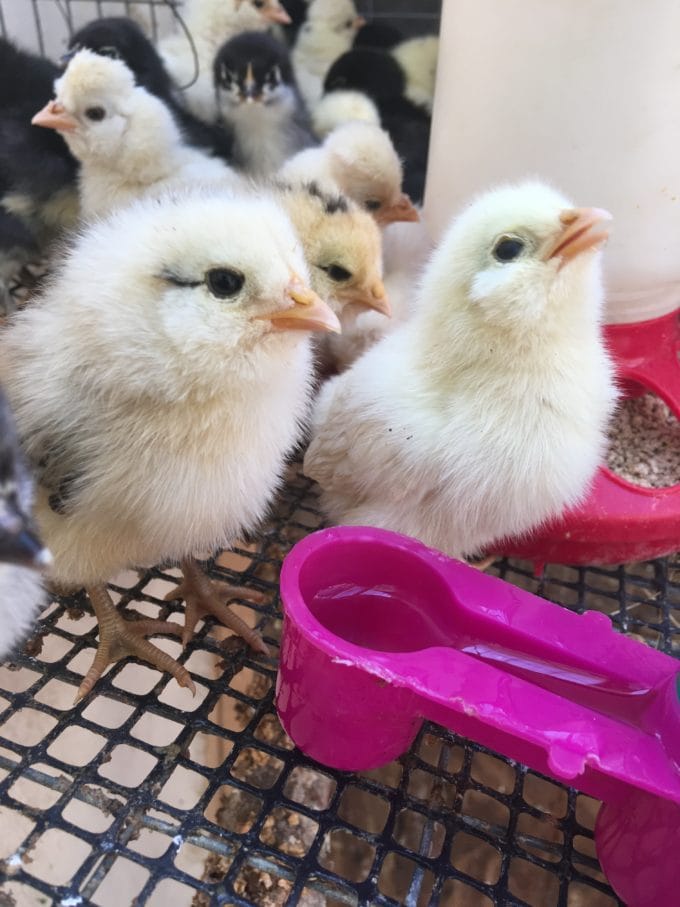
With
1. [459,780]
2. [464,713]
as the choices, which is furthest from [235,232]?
[459,780]

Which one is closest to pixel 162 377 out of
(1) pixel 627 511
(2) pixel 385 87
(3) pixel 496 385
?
(3) pixel 496 385

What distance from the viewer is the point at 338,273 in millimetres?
1117

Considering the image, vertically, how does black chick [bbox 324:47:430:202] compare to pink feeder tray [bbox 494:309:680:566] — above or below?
above

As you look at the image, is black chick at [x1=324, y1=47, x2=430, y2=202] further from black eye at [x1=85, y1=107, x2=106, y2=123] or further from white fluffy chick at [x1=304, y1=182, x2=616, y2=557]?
white fluffy chick at [x1=304, y1=182, x2=616, y2=557]

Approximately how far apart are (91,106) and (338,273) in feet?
2.09

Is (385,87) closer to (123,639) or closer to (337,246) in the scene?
(337,246)

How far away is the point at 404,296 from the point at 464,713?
32.5 inches

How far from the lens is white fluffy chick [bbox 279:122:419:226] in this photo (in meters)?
1.36

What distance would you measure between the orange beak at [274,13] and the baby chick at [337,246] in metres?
1.15

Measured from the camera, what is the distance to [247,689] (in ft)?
4.13

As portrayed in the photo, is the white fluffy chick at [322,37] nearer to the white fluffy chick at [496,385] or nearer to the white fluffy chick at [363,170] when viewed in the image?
the white fluffy chick at [363,170]

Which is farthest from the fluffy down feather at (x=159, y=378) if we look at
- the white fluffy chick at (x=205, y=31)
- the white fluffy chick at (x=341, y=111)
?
the white fluffy chick at (x=205, y=31)

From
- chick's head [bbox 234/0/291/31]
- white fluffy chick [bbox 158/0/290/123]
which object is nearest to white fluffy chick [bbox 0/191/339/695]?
white fluffy chick [bbox 158/0/290/123]

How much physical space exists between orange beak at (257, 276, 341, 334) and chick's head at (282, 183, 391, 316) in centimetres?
35
